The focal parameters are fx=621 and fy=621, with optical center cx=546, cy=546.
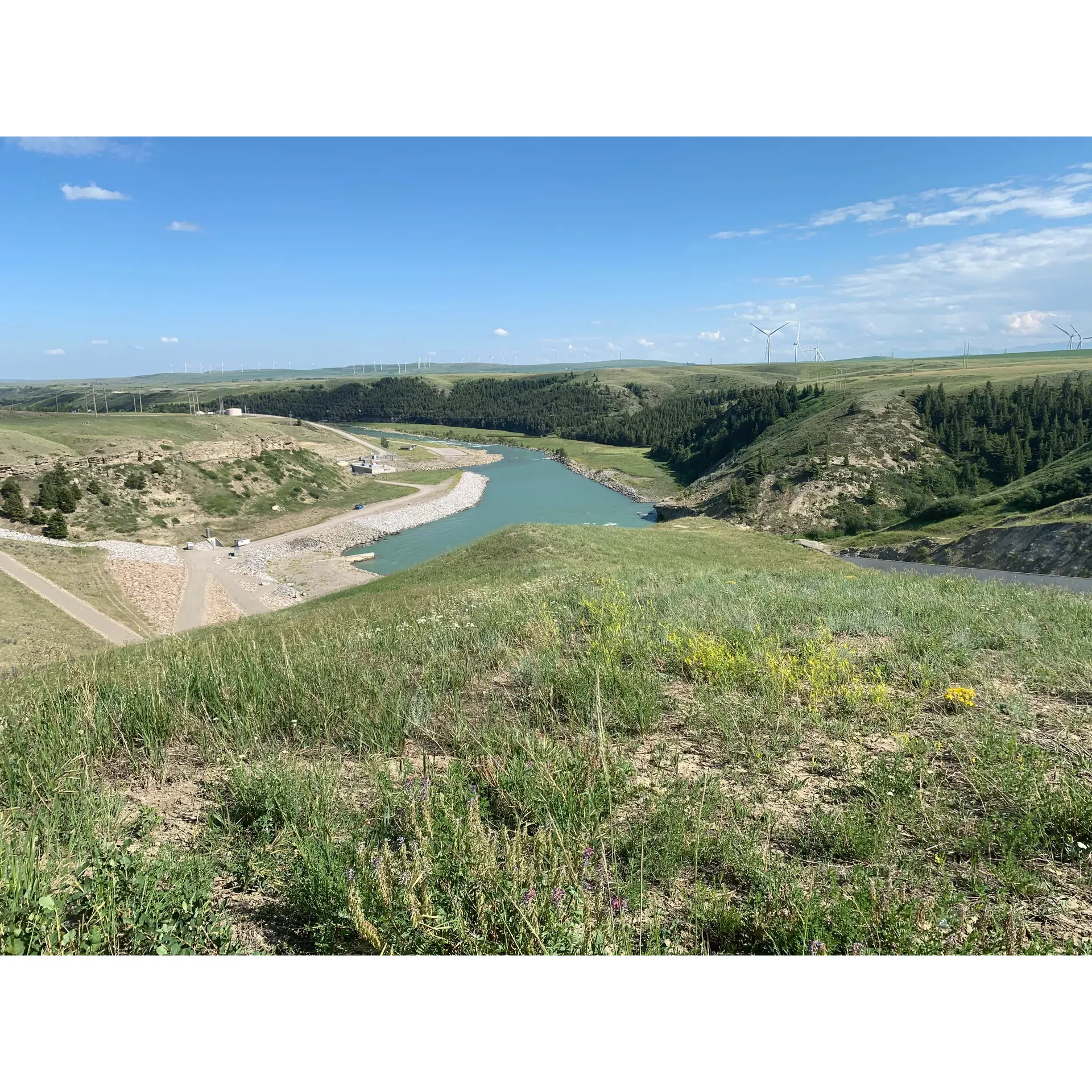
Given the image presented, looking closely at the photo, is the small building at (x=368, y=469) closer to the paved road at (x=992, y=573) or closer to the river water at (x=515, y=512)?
the river water at (x=515, y=512)

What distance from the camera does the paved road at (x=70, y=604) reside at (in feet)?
92.6

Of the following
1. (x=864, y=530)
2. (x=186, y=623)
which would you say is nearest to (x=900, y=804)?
(x=186, y=623)

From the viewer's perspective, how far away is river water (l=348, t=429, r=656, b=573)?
57.8 m

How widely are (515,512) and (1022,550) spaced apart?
167ft

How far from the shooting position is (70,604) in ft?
102

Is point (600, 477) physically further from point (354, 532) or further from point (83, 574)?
point (83, 574)

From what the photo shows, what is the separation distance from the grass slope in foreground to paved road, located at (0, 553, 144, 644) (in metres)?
25.4

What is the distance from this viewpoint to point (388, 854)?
270cm

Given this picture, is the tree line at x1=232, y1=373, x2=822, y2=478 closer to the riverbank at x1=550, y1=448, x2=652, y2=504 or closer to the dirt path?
the riverbank at x1=550, y1=448, x2=652, y2=504

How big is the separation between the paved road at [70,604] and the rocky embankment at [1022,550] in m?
45.0

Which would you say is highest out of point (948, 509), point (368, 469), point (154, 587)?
point (368, 469)

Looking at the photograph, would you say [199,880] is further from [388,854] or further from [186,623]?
[186,623]

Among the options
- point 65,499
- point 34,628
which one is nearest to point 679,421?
point 65,499

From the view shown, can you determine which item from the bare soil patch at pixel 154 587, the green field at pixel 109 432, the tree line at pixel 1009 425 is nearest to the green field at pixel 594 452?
the tree line at pixel 1009 425
